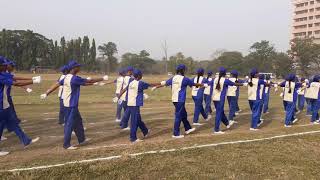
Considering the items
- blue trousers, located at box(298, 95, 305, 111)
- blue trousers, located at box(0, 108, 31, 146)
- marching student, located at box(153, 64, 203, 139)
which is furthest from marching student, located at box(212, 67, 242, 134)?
blue trousers, located at box(298, 95, 305, 111)

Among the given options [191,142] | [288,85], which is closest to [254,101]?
[288,85]

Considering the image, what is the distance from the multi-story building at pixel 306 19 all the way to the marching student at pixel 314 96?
351 ft

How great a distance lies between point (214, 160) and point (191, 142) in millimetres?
1741

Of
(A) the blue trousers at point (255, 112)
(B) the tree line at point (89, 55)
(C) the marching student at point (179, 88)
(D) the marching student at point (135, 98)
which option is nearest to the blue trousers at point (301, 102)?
(A) the blue trousers at point (255, 112)

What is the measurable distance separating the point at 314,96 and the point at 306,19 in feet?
386

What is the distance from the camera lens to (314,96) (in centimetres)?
1536

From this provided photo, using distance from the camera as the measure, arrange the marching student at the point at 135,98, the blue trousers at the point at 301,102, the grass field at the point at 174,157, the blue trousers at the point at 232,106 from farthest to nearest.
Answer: the blue trousers at the point at 301,102
the blue trousers at the point at 232,106
the marching student at the point at 135,98
the grass field at the point at 174,157

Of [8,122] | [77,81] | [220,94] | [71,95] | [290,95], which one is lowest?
[8,122]

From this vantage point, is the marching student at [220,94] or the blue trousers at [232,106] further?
the blue trousers at [232,106]

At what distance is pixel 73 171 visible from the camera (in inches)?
295

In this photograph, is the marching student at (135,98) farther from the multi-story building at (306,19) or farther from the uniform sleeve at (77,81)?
the multi-story building at (306,19)

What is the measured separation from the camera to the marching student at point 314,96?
1502 centimetres

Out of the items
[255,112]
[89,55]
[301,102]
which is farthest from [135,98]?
[89,55]

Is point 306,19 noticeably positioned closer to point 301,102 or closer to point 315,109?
point 301,102
